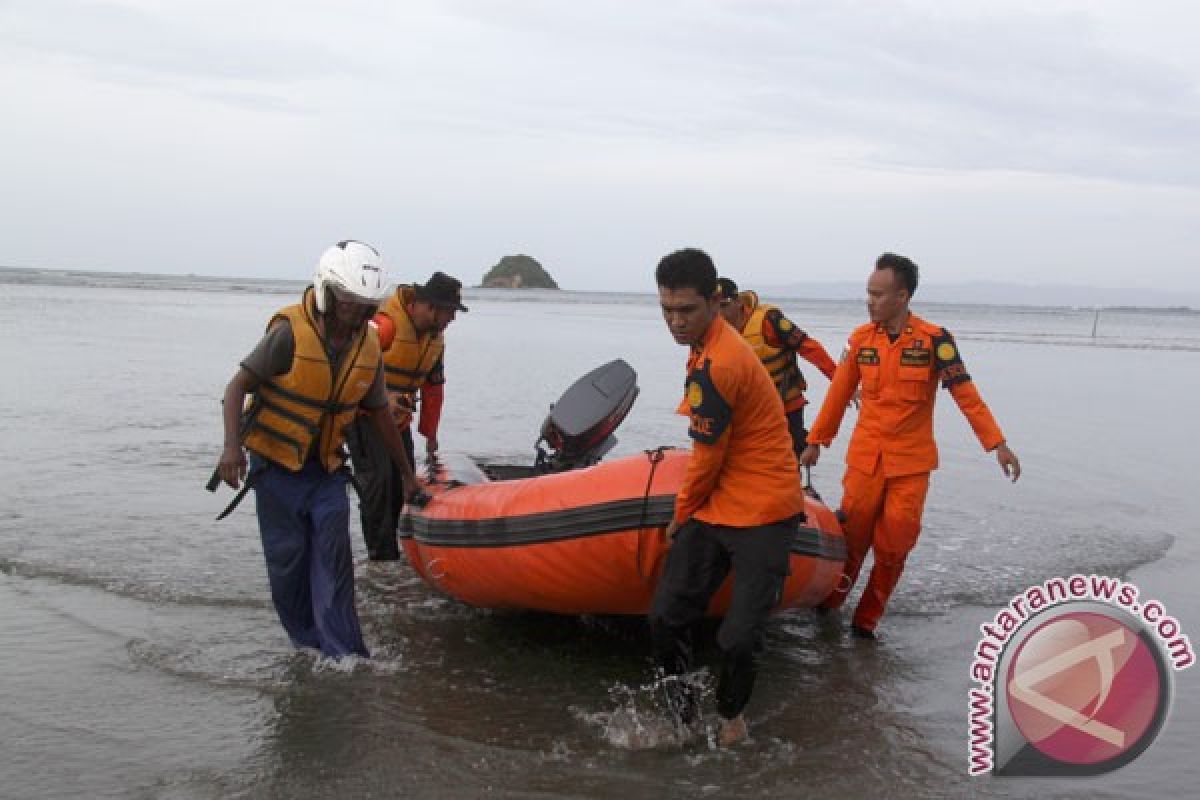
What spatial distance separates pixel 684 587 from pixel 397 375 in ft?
8.38

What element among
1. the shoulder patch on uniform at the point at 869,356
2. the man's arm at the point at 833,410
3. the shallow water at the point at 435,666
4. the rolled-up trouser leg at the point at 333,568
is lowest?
the shallow water at the point at 435,666

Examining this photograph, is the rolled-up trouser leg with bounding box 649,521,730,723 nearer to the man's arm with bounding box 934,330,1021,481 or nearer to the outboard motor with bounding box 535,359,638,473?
the man's arm with bounding box 934,330,1021,481

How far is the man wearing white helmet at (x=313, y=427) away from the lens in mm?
3994

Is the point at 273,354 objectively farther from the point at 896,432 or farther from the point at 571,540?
the point at 896,432

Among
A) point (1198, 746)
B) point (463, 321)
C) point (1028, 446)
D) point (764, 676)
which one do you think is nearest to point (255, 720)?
point (764, 676)

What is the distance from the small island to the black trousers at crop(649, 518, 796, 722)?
289ft

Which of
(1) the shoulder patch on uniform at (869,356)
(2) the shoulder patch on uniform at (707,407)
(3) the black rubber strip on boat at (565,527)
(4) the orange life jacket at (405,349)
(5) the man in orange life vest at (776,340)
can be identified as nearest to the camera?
(2) the shoulder patch on uniform at (707,407)

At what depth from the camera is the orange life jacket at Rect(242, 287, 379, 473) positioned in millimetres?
4062

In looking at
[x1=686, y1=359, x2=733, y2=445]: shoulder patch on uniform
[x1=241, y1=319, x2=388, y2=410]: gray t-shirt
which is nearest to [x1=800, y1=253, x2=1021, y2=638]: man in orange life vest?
[x1=686, y1=359, x2=733, y2=445]: shoulder patch on uniform

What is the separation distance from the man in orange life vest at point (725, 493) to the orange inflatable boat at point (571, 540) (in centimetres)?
38
